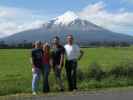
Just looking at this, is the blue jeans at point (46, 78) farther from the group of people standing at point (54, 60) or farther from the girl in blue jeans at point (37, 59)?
the girl in blue jeans at point (37, 59)

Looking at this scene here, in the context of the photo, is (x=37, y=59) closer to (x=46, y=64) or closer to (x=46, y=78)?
(x=46, y=64)

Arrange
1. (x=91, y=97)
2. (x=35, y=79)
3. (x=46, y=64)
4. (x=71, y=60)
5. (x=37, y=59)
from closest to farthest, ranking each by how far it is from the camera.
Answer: (x=91, y=97) → (x=35, y=79) → (x=37, y=59) → (x=46, y=64) → (x=71, y=60)

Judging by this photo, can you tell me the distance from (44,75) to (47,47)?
0.98 meters

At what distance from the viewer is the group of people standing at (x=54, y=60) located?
672 inches

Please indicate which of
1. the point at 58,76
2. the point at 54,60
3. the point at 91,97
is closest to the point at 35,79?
the point at 58,76

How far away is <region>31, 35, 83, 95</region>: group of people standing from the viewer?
17062 millimetres

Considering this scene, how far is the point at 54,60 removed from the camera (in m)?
17.7

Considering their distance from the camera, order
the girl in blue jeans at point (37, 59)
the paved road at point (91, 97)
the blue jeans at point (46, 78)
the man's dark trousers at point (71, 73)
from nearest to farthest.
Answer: the paved road at point (91, 97) → the girl in blue jeans at point (37, 59) → the blue jeans at point (46, 78) → the man's dark trousers at point (71, 73)

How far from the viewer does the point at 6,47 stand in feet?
345

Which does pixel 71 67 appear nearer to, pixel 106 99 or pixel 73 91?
pixel 73 91

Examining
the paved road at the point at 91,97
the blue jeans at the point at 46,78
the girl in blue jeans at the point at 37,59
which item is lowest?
Result: the paved road at the point at 91,97

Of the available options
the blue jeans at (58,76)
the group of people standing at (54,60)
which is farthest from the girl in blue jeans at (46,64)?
the blue jeans at (58,76)

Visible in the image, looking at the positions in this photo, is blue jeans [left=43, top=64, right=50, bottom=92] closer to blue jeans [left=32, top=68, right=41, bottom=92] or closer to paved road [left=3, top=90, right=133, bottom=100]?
blue jeans [left=32, top=68, right=41, bottom=92]

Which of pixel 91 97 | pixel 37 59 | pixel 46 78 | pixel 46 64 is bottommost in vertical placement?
pixel 91 97
